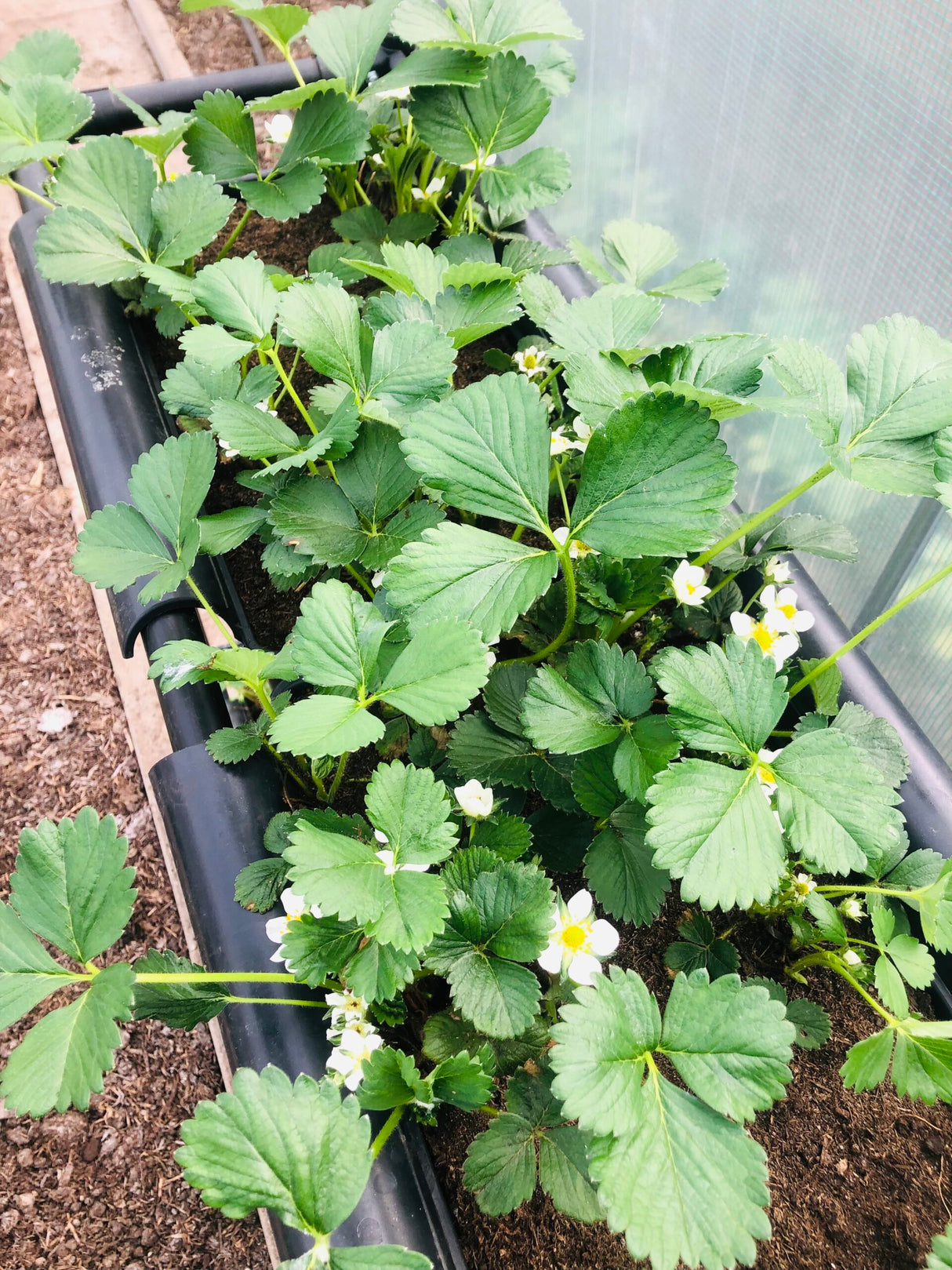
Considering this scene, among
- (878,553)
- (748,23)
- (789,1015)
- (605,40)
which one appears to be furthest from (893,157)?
(789,1015)

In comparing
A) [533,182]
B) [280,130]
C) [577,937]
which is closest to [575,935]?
[577,937]

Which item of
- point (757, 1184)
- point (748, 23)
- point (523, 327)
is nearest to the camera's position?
point (757, 1184)

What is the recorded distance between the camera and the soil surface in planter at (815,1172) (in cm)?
74

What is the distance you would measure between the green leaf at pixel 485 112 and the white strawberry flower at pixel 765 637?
636 mm

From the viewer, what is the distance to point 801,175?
1012 mm

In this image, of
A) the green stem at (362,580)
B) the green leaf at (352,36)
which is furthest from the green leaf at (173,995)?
the green leaf at (352,36)

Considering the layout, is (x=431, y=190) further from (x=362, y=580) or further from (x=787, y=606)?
(x=787, y=606)

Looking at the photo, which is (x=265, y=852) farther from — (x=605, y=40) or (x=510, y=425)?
(x=605, y=40)

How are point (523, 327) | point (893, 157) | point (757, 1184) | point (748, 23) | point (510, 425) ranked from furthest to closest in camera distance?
point (523, 327) → point (748, 23) → point (893, 157) → point (510, 425) → point (757, 1184)

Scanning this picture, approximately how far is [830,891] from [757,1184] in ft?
1.01

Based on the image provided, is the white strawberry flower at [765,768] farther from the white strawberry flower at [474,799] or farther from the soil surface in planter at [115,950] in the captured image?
the soil surface in planter at [115,950]

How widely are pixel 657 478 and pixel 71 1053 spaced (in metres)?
0.54

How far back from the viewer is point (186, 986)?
703mm

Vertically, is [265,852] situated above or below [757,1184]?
below
